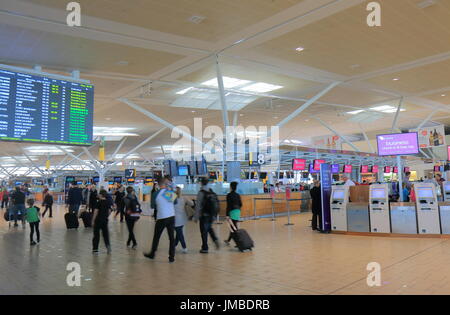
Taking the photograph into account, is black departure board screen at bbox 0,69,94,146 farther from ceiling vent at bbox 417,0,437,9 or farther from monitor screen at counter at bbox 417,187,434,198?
monitor screen at counter at bbox 417,187,434,198

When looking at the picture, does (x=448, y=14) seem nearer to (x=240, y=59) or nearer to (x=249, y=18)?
(x=249, y=18)

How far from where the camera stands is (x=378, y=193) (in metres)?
9.98

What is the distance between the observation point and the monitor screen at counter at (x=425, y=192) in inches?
365

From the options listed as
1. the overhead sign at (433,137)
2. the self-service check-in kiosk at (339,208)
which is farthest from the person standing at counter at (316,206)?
the overhead sign at (433,137)

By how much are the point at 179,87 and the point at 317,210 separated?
22.2 feet

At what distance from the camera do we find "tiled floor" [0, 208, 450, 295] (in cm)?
486

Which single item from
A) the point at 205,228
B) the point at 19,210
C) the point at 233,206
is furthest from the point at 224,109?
the point at 19,210

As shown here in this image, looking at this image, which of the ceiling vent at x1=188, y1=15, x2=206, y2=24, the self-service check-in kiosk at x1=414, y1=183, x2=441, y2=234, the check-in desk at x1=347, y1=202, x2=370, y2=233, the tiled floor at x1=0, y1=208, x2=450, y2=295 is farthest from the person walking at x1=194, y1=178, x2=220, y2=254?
the self-service check-in kiosk at x1=414, y1=183, x2=441, y2=234

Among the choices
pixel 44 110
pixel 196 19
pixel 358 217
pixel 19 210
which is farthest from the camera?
pixel 19 210

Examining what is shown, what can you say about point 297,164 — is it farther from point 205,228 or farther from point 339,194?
point 205,228

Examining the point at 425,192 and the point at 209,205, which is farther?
the point at 425,192

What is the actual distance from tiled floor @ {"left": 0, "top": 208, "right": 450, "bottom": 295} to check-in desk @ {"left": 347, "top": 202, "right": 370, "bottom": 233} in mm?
702

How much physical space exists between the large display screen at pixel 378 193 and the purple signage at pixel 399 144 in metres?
1.70

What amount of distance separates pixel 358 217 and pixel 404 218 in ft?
3.91
